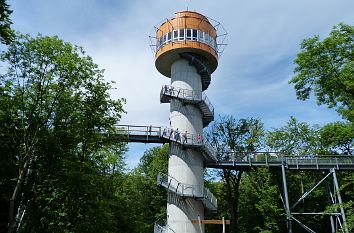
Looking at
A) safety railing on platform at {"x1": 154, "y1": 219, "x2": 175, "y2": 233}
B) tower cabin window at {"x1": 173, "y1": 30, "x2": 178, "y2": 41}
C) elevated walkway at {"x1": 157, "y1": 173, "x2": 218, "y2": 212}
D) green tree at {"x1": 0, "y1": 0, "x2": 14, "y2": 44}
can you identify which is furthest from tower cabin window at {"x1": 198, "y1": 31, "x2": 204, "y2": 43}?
green tree at {"x1": 0, "y1": 0, "x2": 14, "y2": 44}

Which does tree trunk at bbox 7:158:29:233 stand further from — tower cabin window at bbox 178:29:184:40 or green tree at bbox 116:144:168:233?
tower cabin window at bbox 178:29:184:40

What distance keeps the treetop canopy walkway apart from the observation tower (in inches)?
4.6

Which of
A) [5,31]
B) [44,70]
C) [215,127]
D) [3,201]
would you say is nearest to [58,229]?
[3,201]

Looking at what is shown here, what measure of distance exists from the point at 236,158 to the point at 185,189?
665cm

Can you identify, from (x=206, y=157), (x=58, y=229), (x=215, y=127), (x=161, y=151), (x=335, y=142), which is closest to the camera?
(x=58, y=229)

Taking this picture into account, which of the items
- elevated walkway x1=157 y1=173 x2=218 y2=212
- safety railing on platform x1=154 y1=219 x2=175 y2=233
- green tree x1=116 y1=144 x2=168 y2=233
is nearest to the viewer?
safety railing on platform x1=154 y1=219 x2=175 y2=233

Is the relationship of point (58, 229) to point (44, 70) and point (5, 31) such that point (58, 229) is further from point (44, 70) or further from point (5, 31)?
point (5, 31)

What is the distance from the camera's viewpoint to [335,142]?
33906mm

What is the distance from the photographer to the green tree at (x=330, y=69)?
19731 millimetres

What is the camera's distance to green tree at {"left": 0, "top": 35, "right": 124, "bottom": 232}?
683 inches

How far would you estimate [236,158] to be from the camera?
31.6 m

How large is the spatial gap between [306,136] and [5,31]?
31977 mm

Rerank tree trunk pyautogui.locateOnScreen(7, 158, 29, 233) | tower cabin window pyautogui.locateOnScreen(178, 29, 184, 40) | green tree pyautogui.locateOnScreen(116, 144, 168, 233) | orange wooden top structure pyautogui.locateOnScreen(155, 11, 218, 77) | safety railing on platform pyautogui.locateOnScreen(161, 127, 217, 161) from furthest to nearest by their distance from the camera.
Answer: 1. green tree pyautogui.locateOnScreen(116, 144, 168, 233)
2. tower cabin window pyautogui.locateOnScreen(178, 29, 184, 40)
3. orange wooden top structure pyautogui.locateOnScreen(155, 11, 218, 77)
4. safety railing on platform pyautogui.locateOnScreen(161, 127, 217, 161)
5. tree trunk pyautogui.locateOnScreen(7, 158, 29, 233)

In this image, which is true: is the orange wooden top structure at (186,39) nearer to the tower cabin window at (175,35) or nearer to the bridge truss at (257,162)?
the tower cabin window at (175,35)
